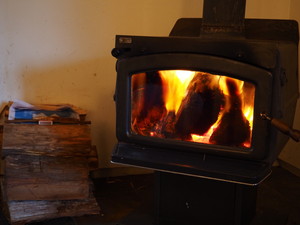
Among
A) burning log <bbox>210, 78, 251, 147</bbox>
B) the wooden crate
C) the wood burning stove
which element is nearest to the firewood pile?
the wooden crate

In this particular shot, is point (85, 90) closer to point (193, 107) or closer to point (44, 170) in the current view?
point (44, 170)

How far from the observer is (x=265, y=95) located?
112cm

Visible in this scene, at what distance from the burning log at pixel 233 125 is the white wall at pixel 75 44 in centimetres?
83

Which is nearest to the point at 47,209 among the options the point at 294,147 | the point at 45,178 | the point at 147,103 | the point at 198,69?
the point at 45,178

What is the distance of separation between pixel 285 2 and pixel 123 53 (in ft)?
3.72

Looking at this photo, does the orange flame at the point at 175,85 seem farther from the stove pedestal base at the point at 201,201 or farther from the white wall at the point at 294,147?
the white wall at the point at 294,147

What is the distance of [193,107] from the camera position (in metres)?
1.27

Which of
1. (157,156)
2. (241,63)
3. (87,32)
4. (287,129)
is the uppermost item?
(87,32)

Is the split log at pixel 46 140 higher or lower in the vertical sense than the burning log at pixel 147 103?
lower

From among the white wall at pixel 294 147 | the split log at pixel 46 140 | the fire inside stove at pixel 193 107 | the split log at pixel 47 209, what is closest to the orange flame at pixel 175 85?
the fire inside stove at pixel 193 107

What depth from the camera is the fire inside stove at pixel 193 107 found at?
120 cm

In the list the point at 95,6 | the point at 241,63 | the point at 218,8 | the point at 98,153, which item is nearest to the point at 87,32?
the point at 95,6

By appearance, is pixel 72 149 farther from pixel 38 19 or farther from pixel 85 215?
pixel 38 19

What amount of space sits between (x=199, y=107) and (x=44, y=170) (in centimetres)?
67
